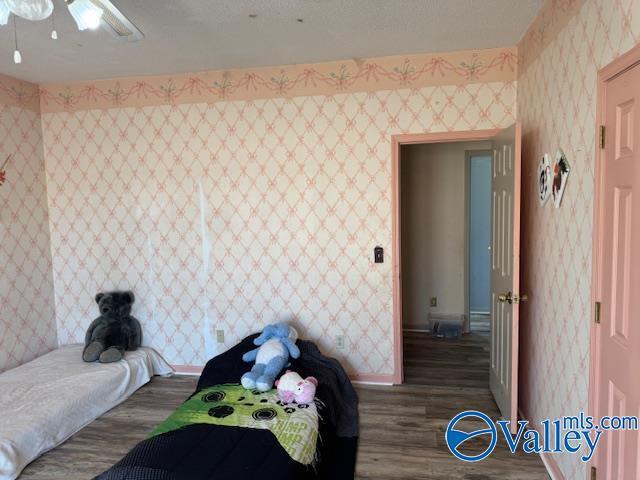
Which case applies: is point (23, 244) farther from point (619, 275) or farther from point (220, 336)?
point (619, 275)

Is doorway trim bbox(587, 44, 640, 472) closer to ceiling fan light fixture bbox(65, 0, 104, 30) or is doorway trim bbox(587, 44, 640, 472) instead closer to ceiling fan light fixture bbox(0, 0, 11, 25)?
ceiling fan light fixture bbox(65, 0, 104, 30)

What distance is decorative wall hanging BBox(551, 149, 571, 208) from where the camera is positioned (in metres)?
2.09

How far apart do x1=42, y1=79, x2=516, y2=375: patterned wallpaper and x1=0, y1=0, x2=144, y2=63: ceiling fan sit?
65.3 inches

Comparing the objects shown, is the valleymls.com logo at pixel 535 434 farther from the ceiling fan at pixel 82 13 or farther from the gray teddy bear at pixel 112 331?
the gray teddy bear at pixel 112 331

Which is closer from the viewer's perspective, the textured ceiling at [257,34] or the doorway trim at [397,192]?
the textured ceiling at [257,34]

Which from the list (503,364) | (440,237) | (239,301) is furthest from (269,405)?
(440,237)

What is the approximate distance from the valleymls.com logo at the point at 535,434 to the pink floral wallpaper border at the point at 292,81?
7.77ft

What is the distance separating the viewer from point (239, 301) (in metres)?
3.68

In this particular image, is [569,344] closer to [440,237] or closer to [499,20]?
[499,20]

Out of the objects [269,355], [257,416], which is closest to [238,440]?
[257,416]

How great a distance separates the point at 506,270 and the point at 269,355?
5.47 ft

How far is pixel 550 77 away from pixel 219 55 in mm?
2210

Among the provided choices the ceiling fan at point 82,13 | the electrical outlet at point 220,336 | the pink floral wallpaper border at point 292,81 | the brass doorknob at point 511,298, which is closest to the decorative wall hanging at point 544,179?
the brass doorknob at point 511,298

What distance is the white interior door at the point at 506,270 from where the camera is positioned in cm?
254
